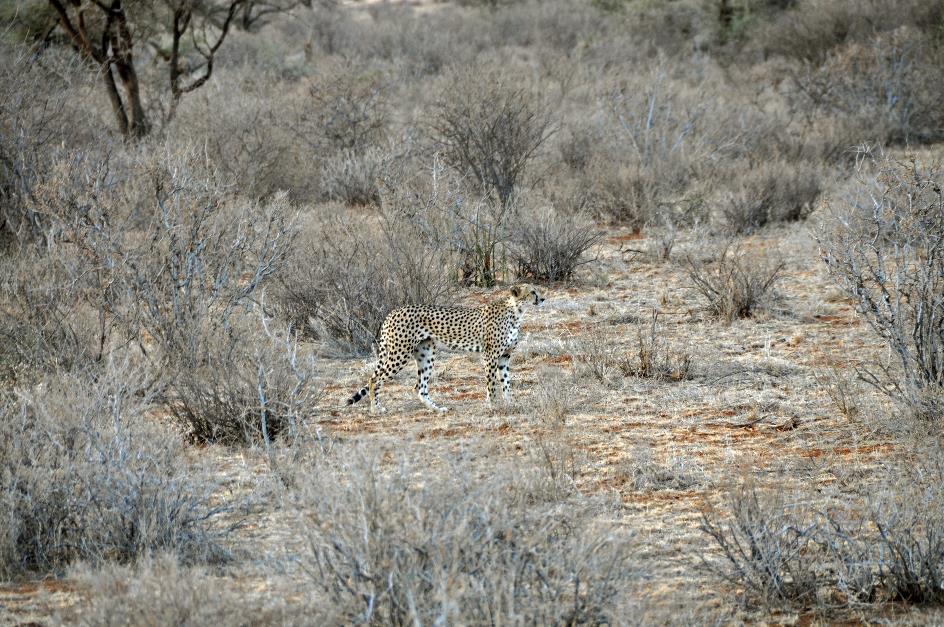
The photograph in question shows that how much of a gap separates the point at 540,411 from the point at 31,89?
22.1 ft

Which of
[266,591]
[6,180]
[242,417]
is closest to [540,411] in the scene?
[242,417]

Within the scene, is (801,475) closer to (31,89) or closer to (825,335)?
(825,335)

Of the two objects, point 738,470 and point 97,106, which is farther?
point 97,106

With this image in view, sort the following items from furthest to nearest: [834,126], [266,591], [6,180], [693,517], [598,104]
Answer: [598,104] < [834,126] < [6,180] < [693,517] < [266,591]

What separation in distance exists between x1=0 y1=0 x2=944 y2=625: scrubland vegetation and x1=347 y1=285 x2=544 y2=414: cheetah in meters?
0.21

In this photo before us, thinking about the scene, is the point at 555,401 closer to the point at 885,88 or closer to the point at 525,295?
the point at 525,295

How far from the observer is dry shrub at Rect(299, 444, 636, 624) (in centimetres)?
378

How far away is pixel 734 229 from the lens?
13.1 m

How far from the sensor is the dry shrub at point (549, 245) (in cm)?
1098

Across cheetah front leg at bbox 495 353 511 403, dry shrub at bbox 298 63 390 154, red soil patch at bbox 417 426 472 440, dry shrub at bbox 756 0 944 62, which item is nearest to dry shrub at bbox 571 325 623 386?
cheetah front leg at bbox 495 353 511 403

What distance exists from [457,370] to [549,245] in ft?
9.35

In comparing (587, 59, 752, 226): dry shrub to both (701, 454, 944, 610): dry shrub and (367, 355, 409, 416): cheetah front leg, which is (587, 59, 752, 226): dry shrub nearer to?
(367, 355, 409, 416): cheetah front leg

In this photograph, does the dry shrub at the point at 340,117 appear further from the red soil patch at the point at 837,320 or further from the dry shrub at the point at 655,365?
the dry shrub at the point at 655,365

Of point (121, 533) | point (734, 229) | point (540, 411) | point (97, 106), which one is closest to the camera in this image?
point (121, 533)
